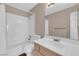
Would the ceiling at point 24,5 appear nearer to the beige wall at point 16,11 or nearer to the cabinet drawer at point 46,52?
the beige wall at point 16,11

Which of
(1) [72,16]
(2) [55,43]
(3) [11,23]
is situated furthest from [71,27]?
(3) [11,23]

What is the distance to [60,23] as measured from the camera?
1066 millimetres

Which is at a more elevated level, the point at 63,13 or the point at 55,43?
the point at 63,13

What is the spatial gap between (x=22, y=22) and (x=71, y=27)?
2.02 ft

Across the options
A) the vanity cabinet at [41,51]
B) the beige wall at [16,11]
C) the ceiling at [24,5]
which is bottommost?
the vanity cabinet at [41,51]

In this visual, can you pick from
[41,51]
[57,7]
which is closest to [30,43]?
[41,51]

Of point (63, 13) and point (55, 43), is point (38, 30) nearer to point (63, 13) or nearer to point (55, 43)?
point (55, 43)

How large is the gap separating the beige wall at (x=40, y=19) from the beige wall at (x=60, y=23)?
10 centimetres

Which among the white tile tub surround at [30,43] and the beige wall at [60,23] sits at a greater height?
the beige wall at [60,23]

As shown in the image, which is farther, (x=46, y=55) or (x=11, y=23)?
(x=11, y=23)

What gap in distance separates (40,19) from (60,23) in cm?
27

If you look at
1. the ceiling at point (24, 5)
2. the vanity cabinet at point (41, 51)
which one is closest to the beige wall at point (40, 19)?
the ceiling at point (24, 5)

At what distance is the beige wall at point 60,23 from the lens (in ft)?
3.25

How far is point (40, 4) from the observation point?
111 cm
